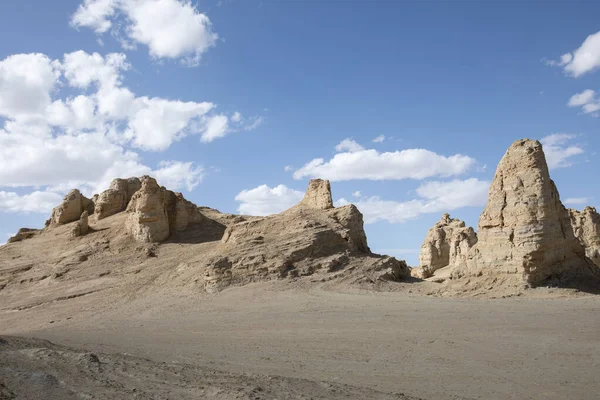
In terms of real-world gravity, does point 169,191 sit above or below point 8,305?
above

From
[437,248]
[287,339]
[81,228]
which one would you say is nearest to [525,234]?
[287,339]

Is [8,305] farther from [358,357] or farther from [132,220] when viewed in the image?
[358,357]

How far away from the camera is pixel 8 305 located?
2400cm

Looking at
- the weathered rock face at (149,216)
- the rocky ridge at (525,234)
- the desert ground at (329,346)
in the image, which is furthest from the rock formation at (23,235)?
the rocky ridge at (525,234)

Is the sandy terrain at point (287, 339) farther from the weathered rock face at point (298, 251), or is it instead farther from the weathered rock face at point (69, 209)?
the weathered rock face at point (69, 209)

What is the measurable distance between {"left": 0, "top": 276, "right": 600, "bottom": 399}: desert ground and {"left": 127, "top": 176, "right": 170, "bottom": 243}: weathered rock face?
27.0ft

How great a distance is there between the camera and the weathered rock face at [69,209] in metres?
34.2

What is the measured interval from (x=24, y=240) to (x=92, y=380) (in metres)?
28.2

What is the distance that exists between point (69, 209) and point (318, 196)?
1847cm

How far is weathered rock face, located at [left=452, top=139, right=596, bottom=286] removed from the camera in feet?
57.8

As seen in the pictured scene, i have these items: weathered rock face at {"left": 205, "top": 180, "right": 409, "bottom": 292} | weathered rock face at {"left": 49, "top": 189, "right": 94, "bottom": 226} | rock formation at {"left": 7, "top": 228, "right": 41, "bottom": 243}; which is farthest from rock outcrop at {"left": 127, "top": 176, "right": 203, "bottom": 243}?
rock formation at {"left": 7, "top": 228, "right": 41, "bottom": 243}

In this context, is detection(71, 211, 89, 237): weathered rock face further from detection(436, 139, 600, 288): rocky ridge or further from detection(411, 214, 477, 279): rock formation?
detection(436, 139, 600, 288): rocky ridge

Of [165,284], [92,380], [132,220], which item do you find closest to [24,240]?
[132,220]

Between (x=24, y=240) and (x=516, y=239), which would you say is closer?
(x=516, y=239)
